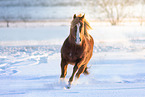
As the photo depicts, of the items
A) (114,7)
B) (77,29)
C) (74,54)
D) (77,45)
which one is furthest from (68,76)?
(114,7)

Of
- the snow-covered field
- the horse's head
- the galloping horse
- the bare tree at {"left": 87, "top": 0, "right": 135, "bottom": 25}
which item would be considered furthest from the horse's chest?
the bare tree at {"left": 87, "top": 0, "right": 135, "bottom": 25}

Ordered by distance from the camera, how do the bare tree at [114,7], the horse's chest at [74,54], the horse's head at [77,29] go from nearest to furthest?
the horse's head at [77,29] < the horse's chest at [74,54] < the bare tree at [114,7]

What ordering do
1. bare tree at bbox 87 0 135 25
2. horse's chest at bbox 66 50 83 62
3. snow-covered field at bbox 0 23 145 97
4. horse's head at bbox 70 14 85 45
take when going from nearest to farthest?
horse's head at bbox 70 14 85 45 → horse's chest at bbox 66 50 83 62 → snow-covered field at bbox 0 23 145 97 → bare tree at bbox 87 0 135 25

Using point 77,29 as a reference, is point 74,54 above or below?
below

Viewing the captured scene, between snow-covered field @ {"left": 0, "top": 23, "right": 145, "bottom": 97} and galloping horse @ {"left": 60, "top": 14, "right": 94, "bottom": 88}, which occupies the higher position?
galloping horse @ {"left": 60, "top": 14, "right": 94, "bottom": 88}

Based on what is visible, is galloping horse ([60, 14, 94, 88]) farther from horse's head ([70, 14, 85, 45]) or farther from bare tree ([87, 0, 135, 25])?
bare tree ([87, 0, 135, 25])

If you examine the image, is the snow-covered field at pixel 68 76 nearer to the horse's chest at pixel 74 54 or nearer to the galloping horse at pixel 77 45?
the galloping horse at pixel 77 45

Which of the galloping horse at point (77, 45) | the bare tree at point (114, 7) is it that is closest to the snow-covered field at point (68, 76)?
the galloping horse at point (77, 45)

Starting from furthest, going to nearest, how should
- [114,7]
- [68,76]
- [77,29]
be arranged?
[114,7] < [68,76] < [77,29]

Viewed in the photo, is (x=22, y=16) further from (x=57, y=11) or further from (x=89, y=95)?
(x=89, y=95)

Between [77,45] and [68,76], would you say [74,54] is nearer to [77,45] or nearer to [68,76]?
[77,45]

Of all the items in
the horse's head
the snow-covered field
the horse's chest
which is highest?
the horse's head

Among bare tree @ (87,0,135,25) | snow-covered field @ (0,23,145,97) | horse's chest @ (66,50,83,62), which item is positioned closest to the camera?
horse's chest @ (66,50,83,62)

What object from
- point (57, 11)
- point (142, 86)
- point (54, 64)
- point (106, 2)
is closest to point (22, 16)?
point (57, 11)
